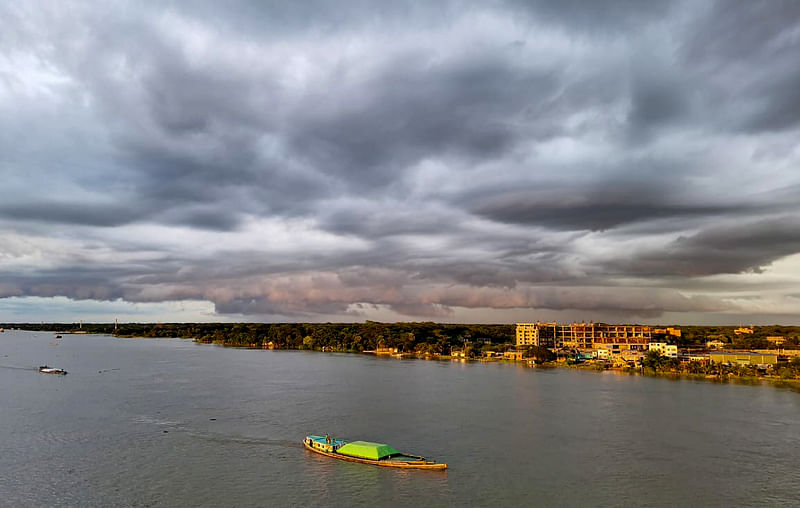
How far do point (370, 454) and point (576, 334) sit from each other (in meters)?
112

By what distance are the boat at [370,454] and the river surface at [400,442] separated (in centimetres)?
72

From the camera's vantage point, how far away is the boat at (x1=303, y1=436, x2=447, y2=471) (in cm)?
3400

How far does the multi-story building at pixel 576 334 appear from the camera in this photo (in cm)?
13362

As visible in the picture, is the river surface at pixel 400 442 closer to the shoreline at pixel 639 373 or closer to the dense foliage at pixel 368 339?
the shoreline at pixel 639 373

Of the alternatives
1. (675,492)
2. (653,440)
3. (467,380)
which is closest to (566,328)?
(467,380)

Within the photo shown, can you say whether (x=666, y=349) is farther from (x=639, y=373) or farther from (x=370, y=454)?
(x=370, y=454)

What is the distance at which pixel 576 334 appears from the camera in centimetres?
13725

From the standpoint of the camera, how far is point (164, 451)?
38.1 metres

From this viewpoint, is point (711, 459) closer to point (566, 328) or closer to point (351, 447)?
point (351, 447)

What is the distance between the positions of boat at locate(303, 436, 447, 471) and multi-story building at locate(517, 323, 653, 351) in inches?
4070

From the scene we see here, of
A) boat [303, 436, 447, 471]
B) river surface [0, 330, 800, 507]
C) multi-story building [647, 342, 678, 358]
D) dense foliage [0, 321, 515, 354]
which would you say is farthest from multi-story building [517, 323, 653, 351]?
boat [303, 436, 447, 471]

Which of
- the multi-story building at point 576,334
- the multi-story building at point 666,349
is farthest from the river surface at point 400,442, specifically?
the multi-story building at point 576,334

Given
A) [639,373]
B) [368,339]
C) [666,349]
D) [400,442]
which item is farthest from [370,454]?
[368,339]

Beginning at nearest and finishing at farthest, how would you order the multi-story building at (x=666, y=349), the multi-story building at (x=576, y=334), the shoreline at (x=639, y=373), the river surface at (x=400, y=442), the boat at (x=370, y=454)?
the river surface at (x=400, y=442), the boat at (x=370, y=454), the shoreline at (x=639, y=373), the multi-story building at (x=666, y=349), the multi-story building at (x=576, y=334)
